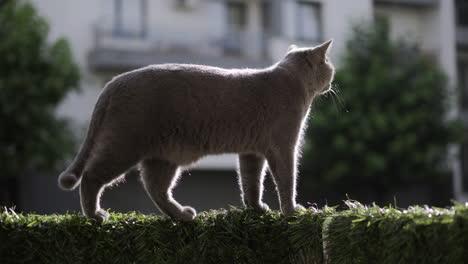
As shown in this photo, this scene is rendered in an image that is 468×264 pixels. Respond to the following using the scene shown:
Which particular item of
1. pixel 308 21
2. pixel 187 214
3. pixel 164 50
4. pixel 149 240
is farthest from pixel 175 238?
pixel 308 21

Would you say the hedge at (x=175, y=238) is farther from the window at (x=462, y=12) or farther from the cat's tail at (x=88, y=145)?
the window at (x=462, y=12)

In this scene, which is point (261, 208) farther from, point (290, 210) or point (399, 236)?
point (399, 236)

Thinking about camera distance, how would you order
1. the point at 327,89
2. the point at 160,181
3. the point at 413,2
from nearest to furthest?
the point at 160,181 < the point at 327,89 < the point at 413,2

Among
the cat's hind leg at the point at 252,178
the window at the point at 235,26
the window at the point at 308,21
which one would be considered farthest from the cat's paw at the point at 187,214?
the window at the point at 308,21

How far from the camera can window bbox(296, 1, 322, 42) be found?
13.7 meters

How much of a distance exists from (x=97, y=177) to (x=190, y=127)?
47cm

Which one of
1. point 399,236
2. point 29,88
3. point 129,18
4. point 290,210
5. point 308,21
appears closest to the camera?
point 399,236

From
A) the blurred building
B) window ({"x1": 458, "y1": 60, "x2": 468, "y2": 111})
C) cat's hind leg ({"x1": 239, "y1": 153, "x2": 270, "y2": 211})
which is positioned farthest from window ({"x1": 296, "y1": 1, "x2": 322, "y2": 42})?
cat's hind leg ({"x1": 239, "y1": 153, "x2": 270, "y2": 211})

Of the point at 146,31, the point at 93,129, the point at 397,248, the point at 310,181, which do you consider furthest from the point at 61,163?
the point at 397,248

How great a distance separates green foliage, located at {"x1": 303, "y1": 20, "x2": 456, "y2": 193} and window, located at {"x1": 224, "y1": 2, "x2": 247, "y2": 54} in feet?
8.00

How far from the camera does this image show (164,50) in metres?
12.2

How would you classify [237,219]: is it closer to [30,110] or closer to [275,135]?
[275,135]

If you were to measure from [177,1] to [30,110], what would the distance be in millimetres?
4291

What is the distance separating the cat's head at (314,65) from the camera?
9.42 ft
